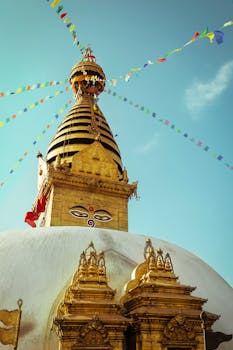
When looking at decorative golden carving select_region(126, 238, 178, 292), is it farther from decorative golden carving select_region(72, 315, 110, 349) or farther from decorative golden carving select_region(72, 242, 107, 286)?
decorative golden carving select_region(72, 315, 110, 349)

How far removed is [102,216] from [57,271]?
9733 millimetres

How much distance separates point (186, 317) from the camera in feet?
23.3

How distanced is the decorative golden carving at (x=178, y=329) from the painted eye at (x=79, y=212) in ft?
37.4

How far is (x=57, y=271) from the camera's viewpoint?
8.86 meters

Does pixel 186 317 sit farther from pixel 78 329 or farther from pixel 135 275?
pixel 78 329

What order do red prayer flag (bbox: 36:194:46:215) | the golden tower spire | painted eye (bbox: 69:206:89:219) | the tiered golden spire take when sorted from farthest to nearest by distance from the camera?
the tiered golden spire, red prayer flag (bbox: 36:194:46:215), the golden tower spire, painted eye (bbox: 69:206:89:219)

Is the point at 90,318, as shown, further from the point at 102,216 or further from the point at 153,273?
the point at 102,216

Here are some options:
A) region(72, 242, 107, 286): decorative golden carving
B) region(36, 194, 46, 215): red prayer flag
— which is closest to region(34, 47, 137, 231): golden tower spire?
region(36, 194, 46, 215): red prayer flag

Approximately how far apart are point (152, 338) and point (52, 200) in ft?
39.5

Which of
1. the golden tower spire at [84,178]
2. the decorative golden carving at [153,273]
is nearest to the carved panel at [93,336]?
the decorative golden carving at [153,273]

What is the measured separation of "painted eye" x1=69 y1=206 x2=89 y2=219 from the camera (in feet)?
59.4

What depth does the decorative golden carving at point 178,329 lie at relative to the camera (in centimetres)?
702

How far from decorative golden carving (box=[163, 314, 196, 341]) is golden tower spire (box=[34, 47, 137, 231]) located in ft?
36.2

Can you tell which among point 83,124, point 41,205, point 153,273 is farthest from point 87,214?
point 153,273
